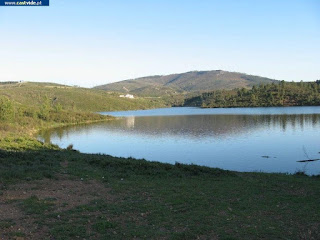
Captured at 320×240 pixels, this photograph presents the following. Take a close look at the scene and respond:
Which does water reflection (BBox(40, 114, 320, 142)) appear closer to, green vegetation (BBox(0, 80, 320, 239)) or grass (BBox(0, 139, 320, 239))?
green vegetation (BBox(0, 80, 320, 239))

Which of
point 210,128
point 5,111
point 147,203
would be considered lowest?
point 210,128

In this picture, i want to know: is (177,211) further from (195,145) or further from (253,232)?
(195,145)

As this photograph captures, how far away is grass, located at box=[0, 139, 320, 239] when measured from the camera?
9.73m

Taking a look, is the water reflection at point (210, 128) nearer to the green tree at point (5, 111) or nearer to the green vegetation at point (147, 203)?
the green tree at point (5, 111)

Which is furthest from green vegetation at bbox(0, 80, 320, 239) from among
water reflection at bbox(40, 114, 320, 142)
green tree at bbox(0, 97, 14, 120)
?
green tree at bbox(0, 97, 14, 120)

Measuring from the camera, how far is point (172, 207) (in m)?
12.6

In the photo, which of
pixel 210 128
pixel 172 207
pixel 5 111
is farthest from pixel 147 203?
pixel 5 111

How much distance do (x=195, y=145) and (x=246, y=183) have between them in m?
28.0

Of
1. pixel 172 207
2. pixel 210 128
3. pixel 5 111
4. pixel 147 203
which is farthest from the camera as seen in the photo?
pixel 5 111

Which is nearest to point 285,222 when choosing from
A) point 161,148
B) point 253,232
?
point 253,232

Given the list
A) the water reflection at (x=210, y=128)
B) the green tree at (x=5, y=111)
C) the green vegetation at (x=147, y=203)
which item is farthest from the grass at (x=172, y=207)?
the green tree at (x=5, y=111)

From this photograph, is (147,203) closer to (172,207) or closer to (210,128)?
(172,207)

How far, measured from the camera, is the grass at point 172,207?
31.9ft

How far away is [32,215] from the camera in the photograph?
428 inches
